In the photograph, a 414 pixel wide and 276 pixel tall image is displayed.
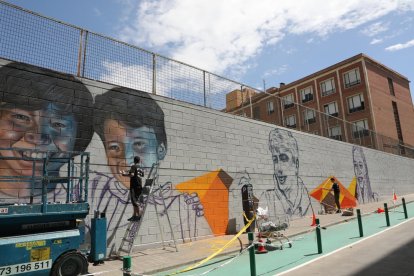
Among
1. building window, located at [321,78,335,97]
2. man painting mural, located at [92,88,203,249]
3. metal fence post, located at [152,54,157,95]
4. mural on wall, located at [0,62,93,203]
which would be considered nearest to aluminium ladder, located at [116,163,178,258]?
man painting mural, located at [92,88,203,249]

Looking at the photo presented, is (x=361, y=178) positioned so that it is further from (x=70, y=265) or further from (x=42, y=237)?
(x=42, y=237)

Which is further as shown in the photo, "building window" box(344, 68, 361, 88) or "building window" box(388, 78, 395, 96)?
"building window" box(388, 78, 395, 96)

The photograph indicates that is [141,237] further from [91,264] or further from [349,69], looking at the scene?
[349,69]

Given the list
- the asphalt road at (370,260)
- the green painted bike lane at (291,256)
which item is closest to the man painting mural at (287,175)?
the green painted bike lane at (291,256)

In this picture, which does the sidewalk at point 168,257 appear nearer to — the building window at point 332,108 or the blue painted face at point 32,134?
the blue painted face at point 32,134

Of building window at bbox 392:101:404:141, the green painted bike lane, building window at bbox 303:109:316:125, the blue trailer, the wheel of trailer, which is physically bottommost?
the green painted bike lane

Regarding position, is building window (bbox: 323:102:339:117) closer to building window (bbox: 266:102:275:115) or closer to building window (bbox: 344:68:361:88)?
building window (bbox: 344:68:361:88)

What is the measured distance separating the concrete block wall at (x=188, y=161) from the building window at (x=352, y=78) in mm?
27108

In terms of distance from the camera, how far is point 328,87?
44.9m

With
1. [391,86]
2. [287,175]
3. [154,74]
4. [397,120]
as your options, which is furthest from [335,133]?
[391,86]

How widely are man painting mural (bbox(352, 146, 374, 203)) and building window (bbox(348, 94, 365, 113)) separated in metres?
17.2

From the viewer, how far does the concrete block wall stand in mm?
9484

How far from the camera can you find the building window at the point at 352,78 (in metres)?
41.6

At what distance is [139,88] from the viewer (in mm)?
11070
